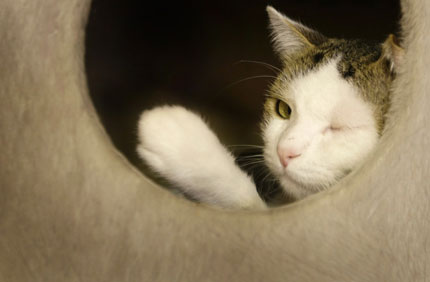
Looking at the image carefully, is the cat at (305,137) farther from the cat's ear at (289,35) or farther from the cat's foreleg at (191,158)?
the cat's ear at (289,35)

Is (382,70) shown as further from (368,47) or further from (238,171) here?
(238,171)

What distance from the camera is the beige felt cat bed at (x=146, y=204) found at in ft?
1.91

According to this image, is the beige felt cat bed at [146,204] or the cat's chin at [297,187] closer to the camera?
the beige felt cat bed at [146,204]

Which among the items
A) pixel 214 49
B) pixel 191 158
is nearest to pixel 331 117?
pixel 191 158

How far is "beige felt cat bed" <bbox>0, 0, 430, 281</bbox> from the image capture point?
Result: 0.58 metres

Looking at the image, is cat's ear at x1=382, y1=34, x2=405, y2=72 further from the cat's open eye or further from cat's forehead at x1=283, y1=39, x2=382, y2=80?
the cat's open eye

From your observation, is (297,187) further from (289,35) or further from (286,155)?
(289,35)

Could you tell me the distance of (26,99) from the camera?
660mm

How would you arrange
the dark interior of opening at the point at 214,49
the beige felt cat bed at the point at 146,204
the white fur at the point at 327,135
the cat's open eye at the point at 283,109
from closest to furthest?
the beige felt cat bed at the point at 146,204
the white fur at the point at 327,135
the cat's open eye at the point at 283,109
the dark interior of opening at the point at 214,49

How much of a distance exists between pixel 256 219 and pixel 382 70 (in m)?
0.36

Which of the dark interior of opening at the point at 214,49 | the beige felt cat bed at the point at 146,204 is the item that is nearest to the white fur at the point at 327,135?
the beige felt cat bed at the point at 146,204

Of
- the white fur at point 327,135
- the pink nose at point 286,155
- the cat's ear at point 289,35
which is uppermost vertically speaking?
the cat's ear at point 289,35

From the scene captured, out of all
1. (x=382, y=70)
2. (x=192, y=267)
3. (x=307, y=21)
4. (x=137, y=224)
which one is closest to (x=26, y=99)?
(x=137, y=224)

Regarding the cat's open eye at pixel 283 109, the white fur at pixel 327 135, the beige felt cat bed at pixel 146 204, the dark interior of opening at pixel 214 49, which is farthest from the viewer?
the dark interior of opening at pixel 214 49
